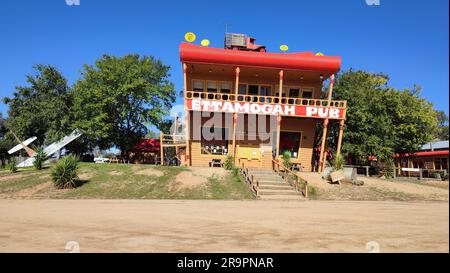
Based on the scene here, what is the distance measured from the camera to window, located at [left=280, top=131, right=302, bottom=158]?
29516mm

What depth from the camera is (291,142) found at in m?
29.6

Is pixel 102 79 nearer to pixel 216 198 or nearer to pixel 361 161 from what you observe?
pixel 216 198

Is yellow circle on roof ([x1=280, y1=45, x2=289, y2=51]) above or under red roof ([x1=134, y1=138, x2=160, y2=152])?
above

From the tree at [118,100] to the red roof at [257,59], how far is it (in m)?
10.3

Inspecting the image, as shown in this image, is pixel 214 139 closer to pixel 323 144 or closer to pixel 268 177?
pixel 268 177

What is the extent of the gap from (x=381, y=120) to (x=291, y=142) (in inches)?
406

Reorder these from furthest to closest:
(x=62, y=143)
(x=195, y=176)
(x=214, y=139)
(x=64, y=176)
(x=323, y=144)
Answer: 1. (x=62, y=143)
2. (x=214, y=139)
3. (x=323, y=144)
4. (x=195, y=176)
5. (x=64, y=176)

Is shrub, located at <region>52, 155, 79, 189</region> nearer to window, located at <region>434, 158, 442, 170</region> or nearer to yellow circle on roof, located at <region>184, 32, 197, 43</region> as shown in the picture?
yellow circle on roof, located at <region>184, 32, 197, 43</region>

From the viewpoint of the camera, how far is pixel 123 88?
108ft

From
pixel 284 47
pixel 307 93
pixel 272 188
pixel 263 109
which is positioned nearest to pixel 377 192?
pixel 272 188

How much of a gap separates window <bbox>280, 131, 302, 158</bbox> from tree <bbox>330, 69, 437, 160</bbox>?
6.43 meters

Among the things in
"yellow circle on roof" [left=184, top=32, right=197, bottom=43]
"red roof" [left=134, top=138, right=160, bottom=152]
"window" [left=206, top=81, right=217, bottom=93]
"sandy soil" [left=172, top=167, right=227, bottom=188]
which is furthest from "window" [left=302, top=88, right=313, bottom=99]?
"red roof" [left=134, top=138, right=160, bottom=152]

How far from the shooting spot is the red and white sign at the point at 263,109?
83.0 feet

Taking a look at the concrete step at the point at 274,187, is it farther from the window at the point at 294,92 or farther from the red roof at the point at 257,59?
the window at the point at 294,92
